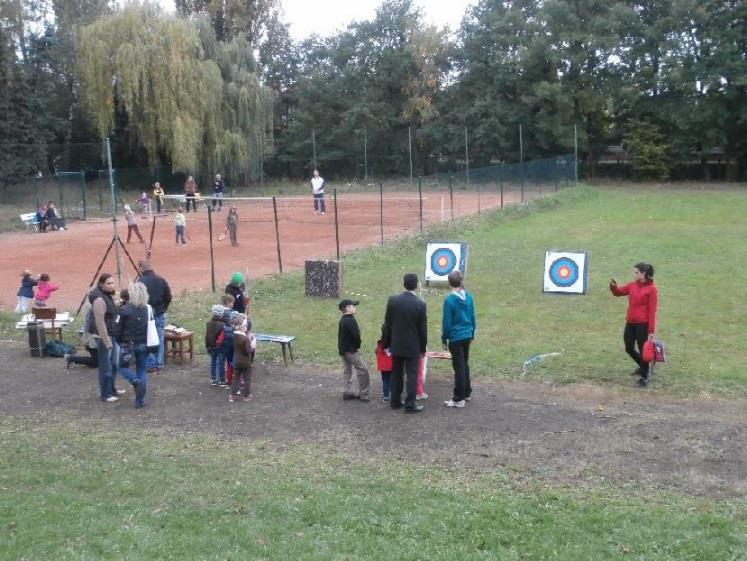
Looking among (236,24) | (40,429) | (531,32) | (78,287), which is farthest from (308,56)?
(40,429)

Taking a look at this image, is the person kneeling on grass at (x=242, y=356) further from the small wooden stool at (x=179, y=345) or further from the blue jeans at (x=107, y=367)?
the small wooden stool at (x=179, y=345)

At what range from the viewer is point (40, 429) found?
9.18 m

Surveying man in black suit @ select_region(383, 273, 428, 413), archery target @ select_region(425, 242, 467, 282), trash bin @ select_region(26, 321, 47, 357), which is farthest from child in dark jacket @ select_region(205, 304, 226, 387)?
archery target @ select_region(425, 242, 467, 282)

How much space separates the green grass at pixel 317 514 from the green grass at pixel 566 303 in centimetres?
422

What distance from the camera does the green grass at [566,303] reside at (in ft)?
38.3

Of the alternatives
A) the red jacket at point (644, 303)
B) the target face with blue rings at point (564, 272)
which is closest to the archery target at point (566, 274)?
the target face with blue rings at point (564, 272)

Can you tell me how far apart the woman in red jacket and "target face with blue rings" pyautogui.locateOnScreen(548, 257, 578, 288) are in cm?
652

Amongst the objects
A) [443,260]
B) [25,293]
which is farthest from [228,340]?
[443,260]

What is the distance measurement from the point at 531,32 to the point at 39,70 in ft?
111

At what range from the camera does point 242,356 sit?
32.8 ft

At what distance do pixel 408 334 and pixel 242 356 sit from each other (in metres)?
2.21

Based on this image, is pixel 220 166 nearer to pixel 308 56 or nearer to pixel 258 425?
pixel 308 56

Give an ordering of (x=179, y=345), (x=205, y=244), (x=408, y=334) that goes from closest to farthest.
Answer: (x=408, y=334)
(x=179, y=345)
(x=205, y=244)

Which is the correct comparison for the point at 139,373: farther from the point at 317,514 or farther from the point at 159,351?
the point at 317,514
